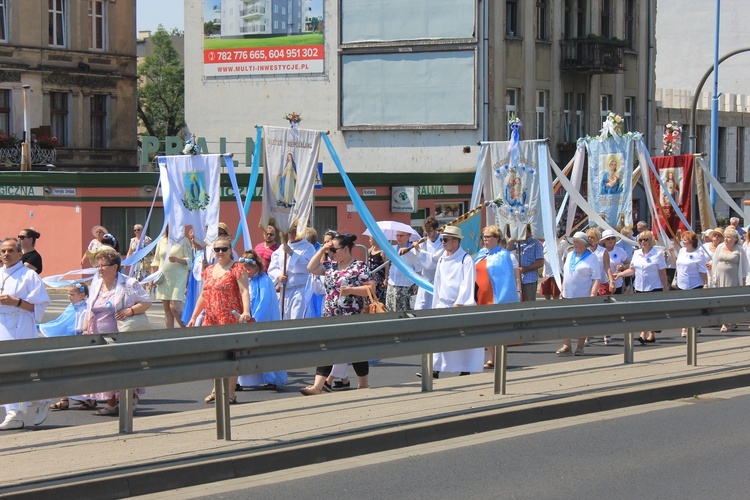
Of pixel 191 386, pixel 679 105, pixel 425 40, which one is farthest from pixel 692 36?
pixel 191 386

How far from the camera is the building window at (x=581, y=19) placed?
1652 inches

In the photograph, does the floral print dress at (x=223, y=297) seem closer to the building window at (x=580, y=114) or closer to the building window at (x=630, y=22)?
the building window at (x=580, y=114)

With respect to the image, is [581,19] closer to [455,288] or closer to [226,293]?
[455,288]

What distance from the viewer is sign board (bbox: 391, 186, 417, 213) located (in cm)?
3391

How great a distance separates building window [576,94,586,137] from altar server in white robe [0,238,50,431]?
33598 mm

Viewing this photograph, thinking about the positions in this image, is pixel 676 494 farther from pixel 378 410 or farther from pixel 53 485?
pixel 53 485

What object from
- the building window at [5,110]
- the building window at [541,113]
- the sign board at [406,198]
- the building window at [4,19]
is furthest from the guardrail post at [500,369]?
the building window at [4,19]

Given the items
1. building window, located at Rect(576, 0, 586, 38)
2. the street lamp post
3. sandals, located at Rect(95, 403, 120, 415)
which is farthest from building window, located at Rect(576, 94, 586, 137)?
sandals, located at Rect(95, 403, 120, 415)

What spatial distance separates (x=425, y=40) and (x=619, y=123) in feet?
61.0

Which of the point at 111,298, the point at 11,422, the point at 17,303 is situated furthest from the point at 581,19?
the point at 11,422

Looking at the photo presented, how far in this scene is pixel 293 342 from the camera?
9.23 metres

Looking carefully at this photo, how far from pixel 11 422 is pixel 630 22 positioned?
1482 inches

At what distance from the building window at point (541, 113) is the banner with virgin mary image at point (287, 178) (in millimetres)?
25740

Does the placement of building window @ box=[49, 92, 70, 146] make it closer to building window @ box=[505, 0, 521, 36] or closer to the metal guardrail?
building window @ box=[505, 0, 521, 36]
